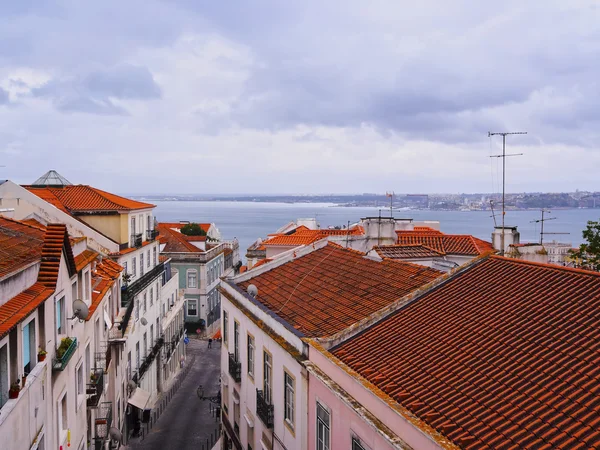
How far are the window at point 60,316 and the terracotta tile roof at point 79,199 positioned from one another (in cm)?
1489

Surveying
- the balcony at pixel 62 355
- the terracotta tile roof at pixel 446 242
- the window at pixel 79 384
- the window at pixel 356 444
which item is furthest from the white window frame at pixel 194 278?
the window at pixel 356 444

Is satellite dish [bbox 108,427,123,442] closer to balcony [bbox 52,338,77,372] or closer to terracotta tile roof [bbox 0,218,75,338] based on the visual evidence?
balcony [bbox 52,338,77,372]

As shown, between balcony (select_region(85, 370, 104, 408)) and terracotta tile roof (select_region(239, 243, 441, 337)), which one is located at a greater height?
terracotta tile roof (select_region(239, 243, 441, 337))

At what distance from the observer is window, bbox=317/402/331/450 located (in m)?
12.2

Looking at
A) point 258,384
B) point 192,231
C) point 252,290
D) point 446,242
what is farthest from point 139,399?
point 192,231

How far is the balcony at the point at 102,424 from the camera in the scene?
20600 mm

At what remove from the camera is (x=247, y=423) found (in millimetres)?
19141

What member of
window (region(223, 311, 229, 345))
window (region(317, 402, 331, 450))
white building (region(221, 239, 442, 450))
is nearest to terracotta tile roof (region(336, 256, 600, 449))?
window (region(317, 402, 331, 450))

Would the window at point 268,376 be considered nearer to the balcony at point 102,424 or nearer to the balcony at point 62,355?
the balcony at point 62,355

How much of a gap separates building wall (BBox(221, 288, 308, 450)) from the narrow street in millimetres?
7636

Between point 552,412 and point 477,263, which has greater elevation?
point 477,263

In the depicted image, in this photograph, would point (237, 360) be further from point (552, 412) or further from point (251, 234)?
point (251, 234)

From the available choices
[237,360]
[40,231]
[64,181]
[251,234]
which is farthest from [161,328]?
[251,234]

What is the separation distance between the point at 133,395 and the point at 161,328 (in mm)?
8985
